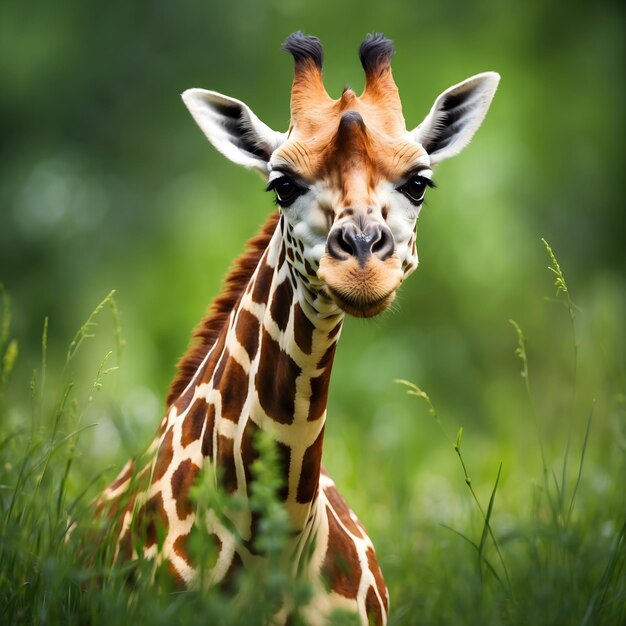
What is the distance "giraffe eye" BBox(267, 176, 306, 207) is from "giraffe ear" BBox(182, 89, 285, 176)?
0.95 ft

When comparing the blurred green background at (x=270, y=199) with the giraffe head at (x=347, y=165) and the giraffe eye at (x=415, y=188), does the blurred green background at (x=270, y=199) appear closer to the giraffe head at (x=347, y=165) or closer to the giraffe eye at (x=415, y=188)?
the giraffe head at (x=347, y=165)

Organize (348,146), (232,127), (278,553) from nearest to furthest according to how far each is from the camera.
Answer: (278,553) < (348,146) < (232,127)

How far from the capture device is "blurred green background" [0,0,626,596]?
904 cm

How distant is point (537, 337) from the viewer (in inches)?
358

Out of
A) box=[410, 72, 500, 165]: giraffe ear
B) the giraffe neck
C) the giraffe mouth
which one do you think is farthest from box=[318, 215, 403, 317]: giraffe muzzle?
box=[410, 72, 500, 165]: giraffe ear

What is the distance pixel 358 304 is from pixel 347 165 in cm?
43

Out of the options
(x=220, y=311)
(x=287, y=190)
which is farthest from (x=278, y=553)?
(x=220, y=311)

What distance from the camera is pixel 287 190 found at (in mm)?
3186

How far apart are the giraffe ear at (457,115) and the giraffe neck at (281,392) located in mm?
627

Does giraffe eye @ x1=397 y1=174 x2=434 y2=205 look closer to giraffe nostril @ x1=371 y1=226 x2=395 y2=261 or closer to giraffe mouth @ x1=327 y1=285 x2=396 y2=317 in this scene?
giraffe nostril @ x1=371 y1=226 x2=395 y2=261

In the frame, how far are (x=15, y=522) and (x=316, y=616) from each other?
88cm

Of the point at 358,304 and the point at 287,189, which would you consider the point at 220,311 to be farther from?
the point at 358,304

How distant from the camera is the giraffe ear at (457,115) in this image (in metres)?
3.60

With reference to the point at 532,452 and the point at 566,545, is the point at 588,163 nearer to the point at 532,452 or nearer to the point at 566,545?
the point at 532,452
